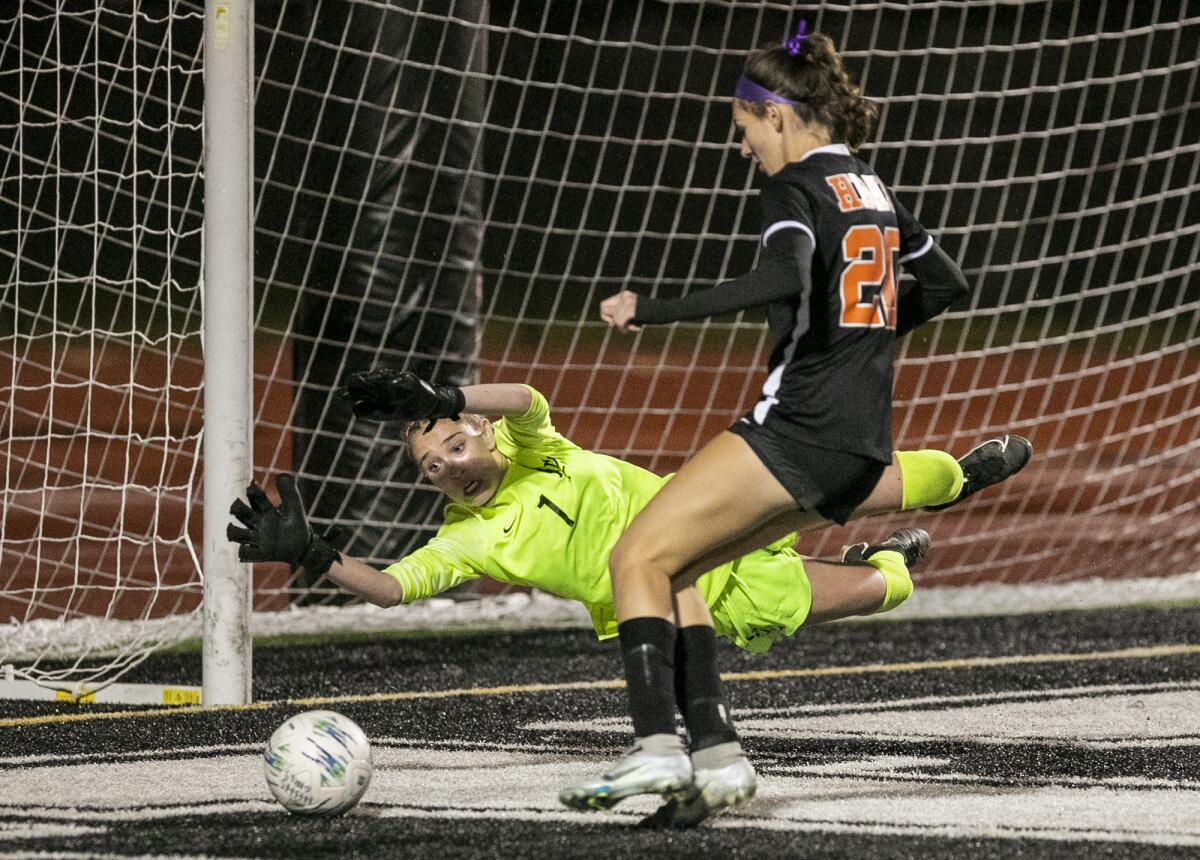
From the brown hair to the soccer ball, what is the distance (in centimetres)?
158

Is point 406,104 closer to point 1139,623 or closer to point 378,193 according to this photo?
point 378,193

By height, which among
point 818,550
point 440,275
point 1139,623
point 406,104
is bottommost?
point 818,550

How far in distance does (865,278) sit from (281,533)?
1.41 metres

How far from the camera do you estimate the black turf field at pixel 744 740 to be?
3568 mm

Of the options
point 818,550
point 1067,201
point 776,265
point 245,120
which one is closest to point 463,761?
point 776,265

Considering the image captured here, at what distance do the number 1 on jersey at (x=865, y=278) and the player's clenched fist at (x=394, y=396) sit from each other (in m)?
0.93

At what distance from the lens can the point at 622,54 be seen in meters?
16.1

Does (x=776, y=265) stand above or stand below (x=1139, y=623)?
above

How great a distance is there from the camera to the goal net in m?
7.12

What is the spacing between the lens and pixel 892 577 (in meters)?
5.34

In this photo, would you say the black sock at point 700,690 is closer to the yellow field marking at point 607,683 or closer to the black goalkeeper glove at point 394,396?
the black goalkeeper glove at point 394,396

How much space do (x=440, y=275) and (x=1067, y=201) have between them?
12.9 metres

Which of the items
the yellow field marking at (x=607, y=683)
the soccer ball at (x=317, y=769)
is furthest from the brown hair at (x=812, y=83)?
the yellow field marking at (x=607, y=683)

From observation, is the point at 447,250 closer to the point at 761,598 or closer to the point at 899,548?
the point at 899,548
